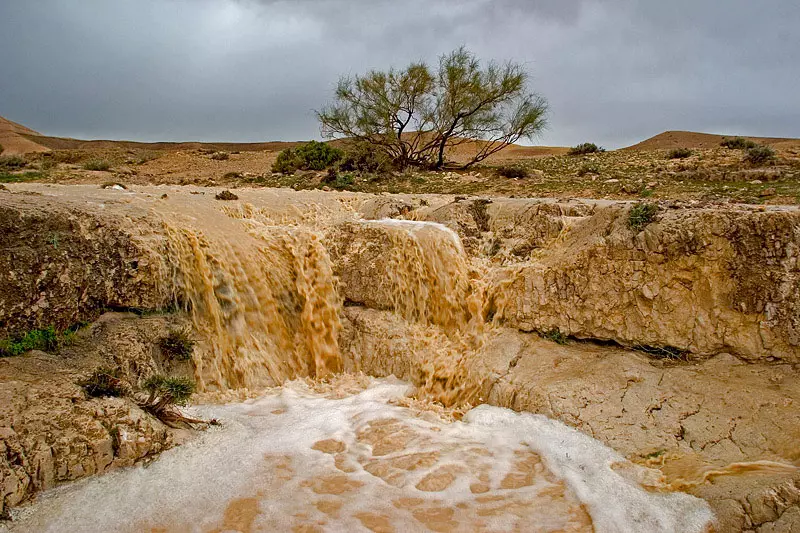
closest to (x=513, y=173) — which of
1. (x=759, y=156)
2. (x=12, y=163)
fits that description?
(x=759, y=156)

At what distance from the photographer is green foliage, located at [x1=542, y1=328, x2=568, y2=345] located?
5957mm

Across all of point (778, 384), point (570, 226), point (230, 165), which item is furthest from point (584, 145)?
point (778, 384)

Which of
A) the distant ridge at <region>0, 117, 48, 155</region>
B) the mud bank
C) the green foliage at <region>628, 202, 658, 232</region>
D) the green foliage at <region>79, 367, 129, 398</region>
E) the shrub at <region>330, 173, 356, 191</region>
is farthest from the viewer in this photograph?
the distant ridge at <region>0, 117, 48, 155</region>

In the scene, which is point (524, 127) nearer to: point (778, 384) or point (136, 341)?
point (778, 384)

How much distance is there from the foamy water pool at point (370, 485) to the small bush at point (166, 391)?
1.30 feet

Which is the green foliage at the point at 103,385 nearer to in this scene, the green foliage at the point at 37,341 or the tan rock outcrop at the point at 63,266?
the green foliage at the point at 37,341

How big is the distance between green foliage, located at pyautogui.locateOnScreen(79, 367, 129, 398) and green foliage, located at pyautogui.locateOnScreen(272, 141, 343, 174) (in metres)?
16.1

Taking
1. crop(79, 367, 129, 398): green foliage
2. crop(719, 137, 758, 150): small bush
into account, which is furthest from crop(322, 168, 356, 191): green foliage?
crop(719, 137, 758, 150): small bush

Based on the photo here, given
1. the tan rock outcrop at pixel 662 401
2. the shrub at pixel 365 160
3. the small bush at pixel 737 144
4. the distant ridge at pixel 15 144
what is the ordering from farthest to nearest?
the distant ridge at pixel 15 144, the small bush at pixel 737 144, the shrub at pixel 365 160, the tan rock outcrop at pixel 662 401

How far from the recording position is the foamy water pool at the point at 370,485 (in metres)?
3.21

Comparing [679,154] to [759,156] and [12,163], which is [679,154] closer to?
[759,156]

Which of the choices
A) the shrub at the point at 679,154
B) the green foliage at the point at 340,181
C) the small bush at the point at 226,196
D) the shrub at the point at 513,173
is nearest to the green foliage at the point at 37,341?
the small bush at the point at 226,196

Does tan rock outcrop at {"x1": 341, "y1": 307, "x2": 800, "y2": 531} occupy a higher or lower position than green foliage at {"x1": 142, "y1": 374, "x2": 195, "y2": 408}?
lower

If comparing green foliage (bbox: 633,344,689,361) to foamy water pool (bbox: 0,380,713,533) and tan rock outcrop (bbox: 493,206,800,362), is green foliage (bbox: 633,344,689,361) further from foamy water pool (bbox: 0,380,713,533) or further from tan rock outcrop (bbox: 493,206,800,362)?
foamy water pool (bbox: 0,380,713,533)
